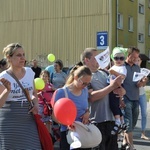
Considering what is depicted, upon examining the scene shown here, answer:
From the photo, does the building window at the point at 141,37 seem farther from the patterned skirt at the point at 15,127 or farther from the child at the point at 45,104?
the patterned skirt at the point at 15,127

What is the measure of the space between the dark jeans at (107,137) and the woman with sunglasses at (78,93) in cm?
60

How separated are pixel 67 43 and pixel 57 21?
2220mm

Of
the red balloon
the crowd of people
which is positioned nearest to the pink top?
the crowd of people

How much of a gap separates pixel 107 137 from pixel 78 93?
934mm

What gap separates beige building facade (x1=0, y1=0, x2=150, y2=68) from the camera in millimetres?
31578

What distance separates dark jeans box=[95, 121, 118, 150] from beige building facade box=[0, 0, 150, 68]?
992 inches

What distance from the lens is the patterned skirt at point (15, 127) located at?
409 centimetres

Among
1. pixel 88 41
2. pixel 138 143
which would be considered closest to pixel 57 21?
pixel 88 41

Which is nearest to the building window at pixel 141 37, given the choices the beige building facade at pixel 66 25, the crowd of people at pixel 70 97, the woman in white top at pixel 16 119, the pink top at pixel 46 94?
the beige building facade at pixel 66 25

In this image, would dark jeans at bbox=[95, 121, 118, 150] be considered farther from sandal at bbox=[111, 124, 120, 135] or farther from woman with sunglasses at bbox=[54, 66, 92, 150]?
woman with sunglasses at bbox=[54, 66, 92, 150]

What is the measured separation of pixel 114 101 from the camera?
16.3 ft

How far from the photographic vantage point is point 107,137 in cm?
507

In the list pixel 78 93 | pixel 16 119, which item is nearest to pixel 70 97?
pixel 78 93

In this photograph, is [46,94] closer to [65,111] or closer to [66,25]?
[65,111]
